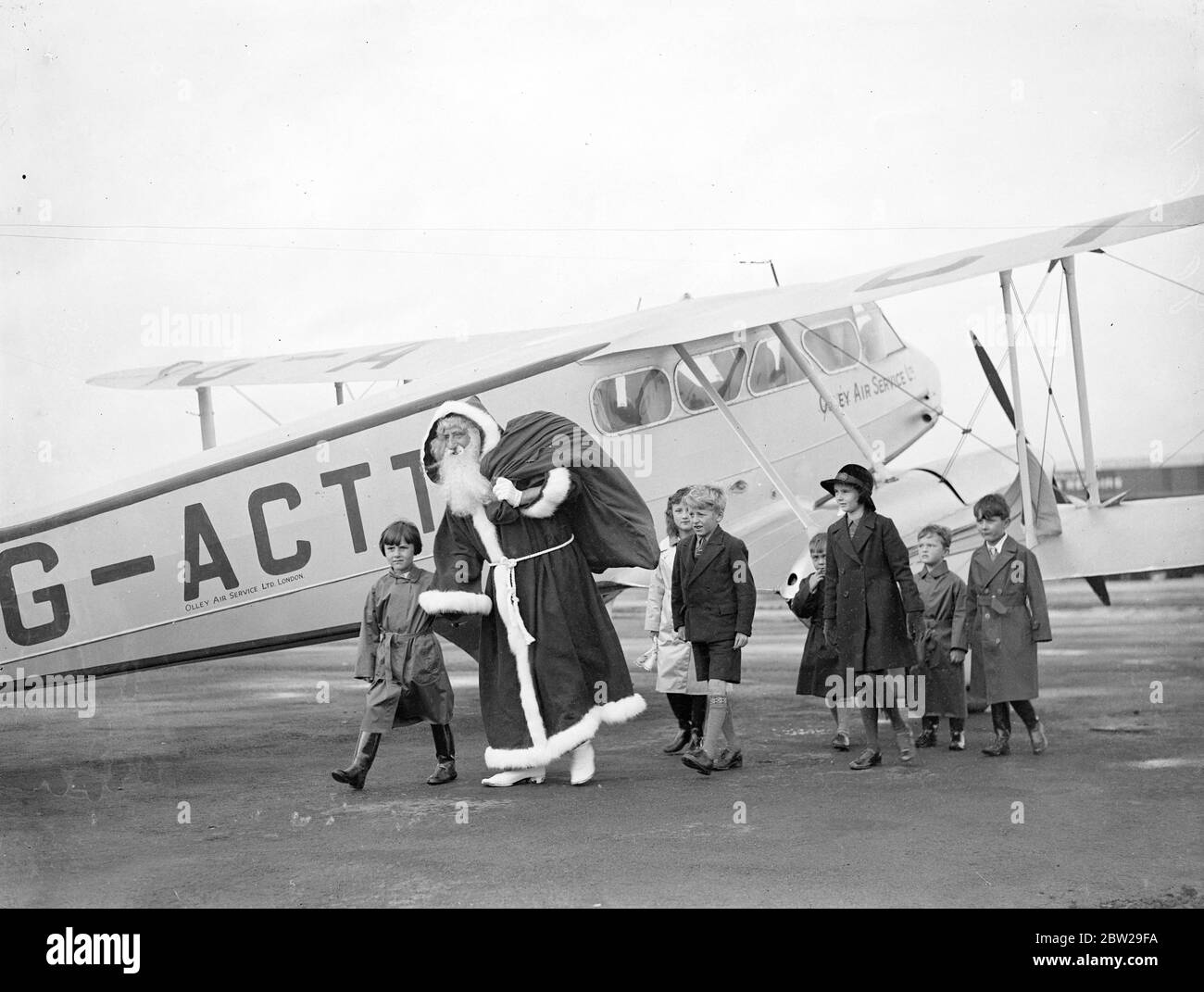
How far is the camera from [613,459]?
850cm

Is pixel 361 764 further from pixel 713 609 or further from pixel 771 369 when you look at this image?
pixel 771 369

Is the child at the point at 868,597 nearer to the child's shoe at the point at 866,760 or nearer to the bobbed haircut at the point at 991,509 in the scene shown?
the child's shoe at the point at 866,760

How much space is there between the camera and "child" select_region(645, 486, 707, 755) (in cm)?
707

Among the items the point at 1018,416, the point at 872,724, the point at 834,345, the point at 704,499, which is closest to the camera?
the point at 872,724

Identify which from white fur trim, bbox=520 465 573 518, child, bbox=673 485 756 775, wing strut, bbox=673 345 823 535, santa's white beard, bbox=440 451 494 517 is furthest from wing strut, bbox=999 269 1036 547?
santa's white beard, bbox=440 451 494 517

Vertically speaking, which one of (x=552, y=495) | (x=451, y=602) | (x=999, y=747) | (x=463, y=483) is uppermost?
(x=463, y=483)

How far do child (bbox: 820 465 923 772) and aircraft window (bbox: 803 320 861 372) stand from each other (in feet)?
11.7

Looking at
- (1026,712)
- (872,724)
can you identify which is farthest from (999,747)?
(872,724)

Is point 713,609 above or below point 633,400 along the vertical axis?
below

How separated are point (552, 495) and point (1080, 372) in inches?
158

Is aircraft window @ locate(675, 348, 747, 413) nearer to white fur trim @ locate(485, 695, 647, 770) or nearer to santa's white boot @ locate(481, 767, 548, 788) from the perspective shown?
white fur trim @ locate(485, 695, 647, 770)

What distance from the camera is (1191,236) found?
24.7 feet

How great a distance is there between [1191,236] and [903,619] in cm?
320

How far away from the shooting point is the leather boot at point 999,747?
22.5 ft
